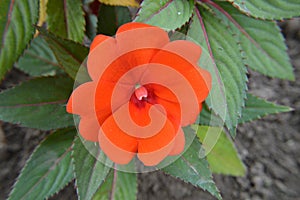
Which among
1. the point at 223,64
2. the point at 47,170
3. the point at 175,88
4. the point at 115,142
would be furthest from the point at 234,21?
the point at 47,170

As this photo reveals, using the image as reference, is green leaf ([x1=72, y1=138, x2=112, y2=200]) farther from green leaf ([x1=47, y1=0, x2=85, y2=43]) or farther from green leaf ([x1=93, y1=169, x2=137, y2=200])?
green leaf ([x1=47, y1=0, x2=85, y2=43])

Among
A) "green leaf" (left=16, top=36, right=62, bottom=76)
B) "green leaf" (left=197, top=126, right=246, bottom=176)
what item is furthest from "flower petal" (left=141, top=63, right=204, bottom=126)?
"green leaf" (left=16, top=36, right=62, bottom=76)

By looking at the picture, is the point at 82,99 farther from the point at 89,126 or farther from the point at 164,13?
the point at 164,13

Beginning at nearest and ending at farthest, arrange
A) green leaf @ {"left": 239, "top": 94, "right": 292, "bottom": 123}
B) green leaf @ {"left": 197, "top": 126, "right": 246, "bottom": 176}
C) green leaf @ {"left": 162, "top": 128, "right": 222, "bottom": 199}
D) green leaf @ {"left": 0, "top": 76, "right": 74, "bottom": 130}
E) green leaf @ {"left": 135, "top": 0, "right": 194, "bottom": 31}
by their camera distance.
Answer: green leaf @ {"left": 135, "top": 0, "right": 194, "bottom": 31}
green leaf @ {"left": 162, "top": 128, "right": 222, "bottom": 199}
green leaf @ {"left": 0, "top": 76, "right": 74, "bottom": 130}
green leaf @ {"left": 239, "top": 94, "right": 292, "bottom": 123}
green leaf @ {"left": 197, "top": 126, "right": 246, "bottom": 176}

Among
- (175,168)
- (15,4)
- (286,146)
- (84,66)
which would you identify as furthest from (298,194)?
(15,4)

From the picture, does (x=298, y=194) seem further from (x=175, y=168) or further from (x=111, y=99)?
(x=111, y=99)

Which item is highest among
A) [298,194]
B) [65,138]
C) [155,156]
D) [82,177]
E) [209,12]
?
[209,12]
